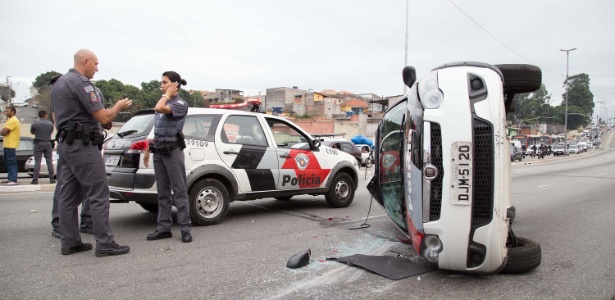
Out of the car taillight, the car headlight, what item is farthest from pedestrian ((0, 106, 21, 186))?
the car headlight

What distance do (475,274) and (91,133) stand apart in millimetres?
3835

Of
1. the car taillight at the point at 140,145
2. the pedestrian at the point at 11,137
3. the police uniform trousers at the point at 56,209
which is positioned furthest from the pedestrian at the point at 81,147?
A: the pedestrian at the point at 11,137

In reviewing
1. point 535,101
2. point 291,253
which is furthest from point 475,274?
point 535,101

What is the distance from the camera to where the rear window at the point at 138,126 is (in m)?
5.46

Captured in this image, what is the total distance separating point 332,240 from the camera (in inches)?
199

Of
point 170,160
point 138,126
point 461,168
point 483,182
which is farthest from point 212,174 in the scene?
point 483,182

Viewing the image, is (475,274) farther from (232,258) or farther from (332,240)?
(232,258)

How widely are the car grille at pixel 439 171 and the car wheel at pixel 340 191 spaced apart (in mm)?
4011

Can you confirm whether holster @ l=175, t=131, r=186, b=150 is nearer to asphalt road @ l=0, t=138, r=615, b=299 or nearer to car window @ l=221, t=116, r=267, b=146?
car window @ l=221, t=116, r=267, b=146

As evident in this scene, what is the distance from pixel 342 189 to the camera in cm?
752

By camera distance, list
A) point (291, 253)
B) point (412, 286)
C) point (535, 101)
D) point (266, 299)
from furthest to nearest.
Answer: point (535, 101) → point (291, 253) → point (412, 286) → point (266, 299)

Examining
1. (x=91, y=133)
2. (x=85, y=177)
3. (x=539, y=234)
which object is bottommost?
(x=539, y=234)

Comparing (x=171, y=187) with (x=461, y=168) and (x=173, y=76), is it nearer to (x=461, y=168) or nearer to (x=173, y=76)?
(x=173, y=76)

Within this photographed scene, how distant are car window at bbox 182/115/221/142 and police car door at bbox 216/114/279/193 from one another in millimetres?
128
